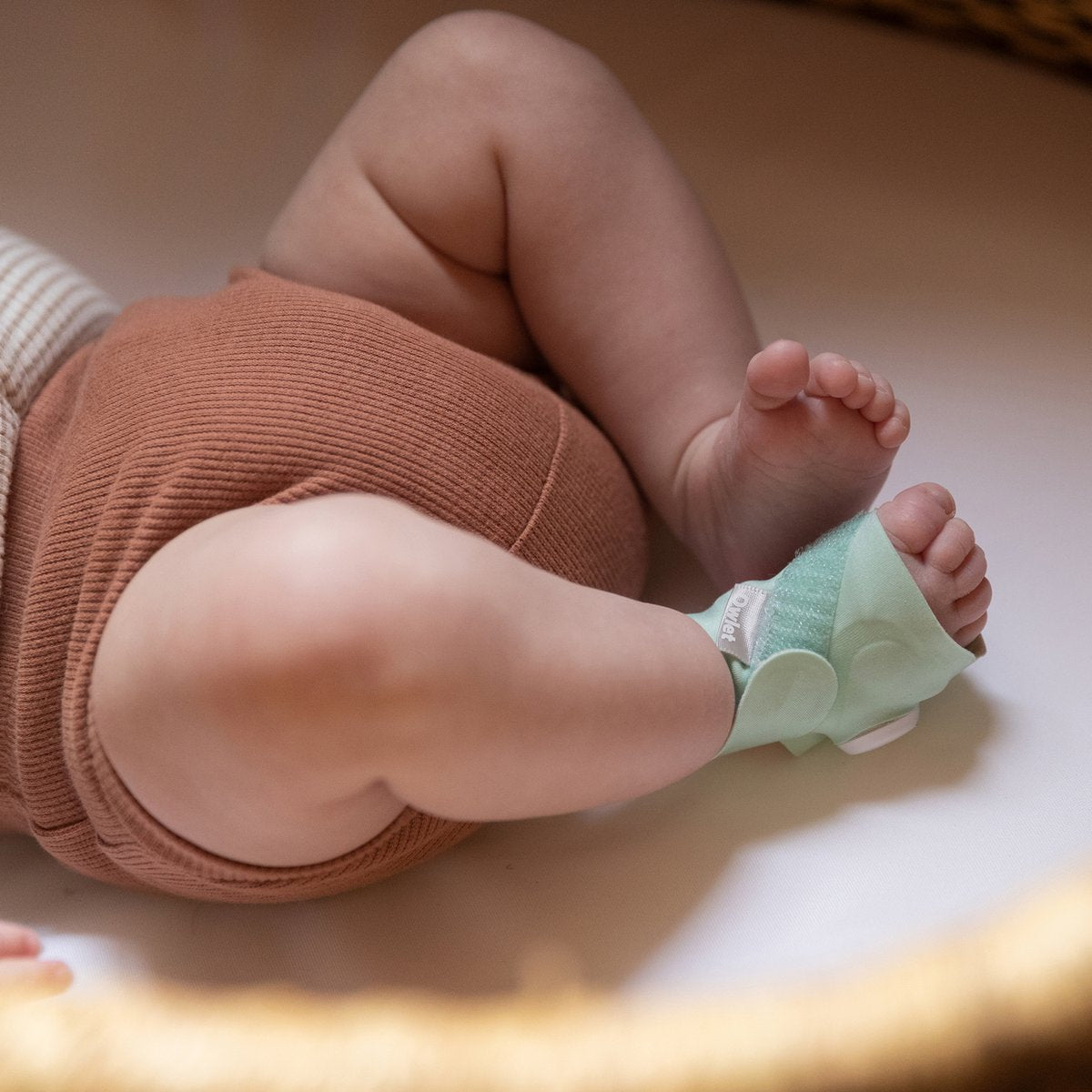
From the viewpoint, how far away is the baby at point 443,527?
0.46 metres

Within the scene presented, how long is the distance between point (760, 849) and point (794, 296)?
426 millimetres

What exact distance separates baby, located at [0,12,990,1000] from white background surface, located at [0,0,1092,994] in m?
0.04

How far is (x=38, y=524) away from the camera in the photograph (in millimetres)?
601

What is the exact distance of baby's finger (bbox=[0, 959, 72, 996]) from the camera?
0.51 meters

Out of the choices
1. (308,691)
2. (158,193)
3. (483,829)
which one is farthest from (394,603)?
(158,193)

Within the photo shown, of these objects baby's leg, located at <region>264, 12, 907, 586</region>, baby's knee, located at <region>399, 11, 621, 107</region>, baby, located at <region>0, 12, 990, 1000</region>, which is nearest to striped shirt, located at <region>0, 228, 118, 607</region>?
baby, located at <region>0, 12, 990, 1000</region>

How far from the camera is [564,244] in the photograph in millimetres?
680

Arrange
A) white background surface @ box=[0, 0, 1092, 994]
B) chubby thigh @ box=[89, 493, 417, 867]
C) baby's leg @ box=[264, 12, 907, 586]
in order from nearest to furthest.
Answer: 1. chubby thigh @ box=[89, 493, 417, 867]
2. white background surface @ box=[0, 0, 1092, 994]
3. baby's leg @ box=[264, 12, 907, 586]

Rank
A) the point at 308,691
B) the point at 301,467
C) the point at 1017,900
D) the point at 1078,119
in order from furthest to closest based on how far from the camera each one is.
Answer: the point at 1078,119 < the point at 301,467 < the point at 308,691 < the point at 1017,900

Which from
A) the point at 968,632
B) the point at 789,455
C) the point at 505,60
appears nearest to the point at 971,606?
the point at 968,632

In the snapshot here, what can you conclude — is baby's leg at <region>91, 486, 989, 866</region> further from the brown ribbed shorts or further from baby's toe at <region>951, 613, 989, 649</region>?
baby's toe at <region>951, 613, 989, 649</region>

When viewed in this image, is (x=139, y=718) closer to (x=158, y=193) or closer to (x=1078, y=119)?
(x=158, y=193)

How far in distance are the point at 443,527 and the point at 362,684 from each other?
0.08 m

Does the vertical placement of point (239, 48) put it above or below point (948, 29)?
below
